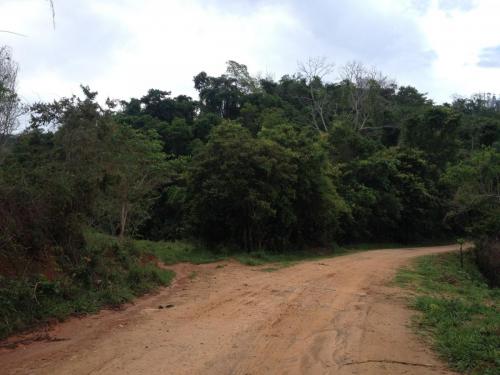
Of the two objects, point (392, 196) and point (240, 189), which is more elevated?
point (240, 189)

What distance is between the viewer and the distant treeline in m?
10.2

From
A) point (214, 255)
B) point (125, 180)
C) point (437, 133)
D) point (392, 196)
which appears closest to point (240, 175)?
point (214, 255)

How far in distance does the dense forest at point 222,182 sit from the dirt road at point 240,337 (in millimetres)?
1456

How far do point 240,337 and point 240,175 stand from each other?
12596 millimetres

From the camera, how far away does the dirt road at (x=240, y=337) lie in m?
5.59

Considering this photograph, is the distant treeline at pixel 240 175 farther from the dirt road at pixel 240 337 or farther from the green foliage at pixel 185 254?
the dirt road at pixel 240 337

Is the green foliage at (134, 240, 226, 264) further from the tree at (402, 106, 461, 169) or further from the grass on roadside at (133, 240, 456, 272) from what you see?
the tree at (402, 106, 461, 169)

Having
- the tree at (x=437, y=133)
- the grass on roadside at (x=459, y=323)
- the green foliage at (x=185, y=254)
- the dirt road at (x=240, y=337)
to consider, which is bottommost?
the grass on roadside at (x=459, y=323)

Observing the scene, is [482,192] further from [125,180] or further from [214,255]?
[125,180]

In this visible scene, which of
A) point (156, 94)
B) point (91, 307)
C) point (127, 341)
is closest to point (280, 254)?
point (91, 307)

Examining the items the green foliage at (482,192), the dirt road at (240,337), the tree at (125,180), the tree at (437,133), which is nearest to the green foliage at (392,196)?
the tree at (437,133)

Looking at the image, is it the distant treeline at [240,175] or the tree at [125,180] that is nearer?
the distant treeline at [240,175]

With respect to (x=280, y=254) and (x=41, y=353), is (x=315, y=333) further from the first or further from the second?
(x=280, y=254)

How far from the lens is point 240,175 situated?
19.2 meters
